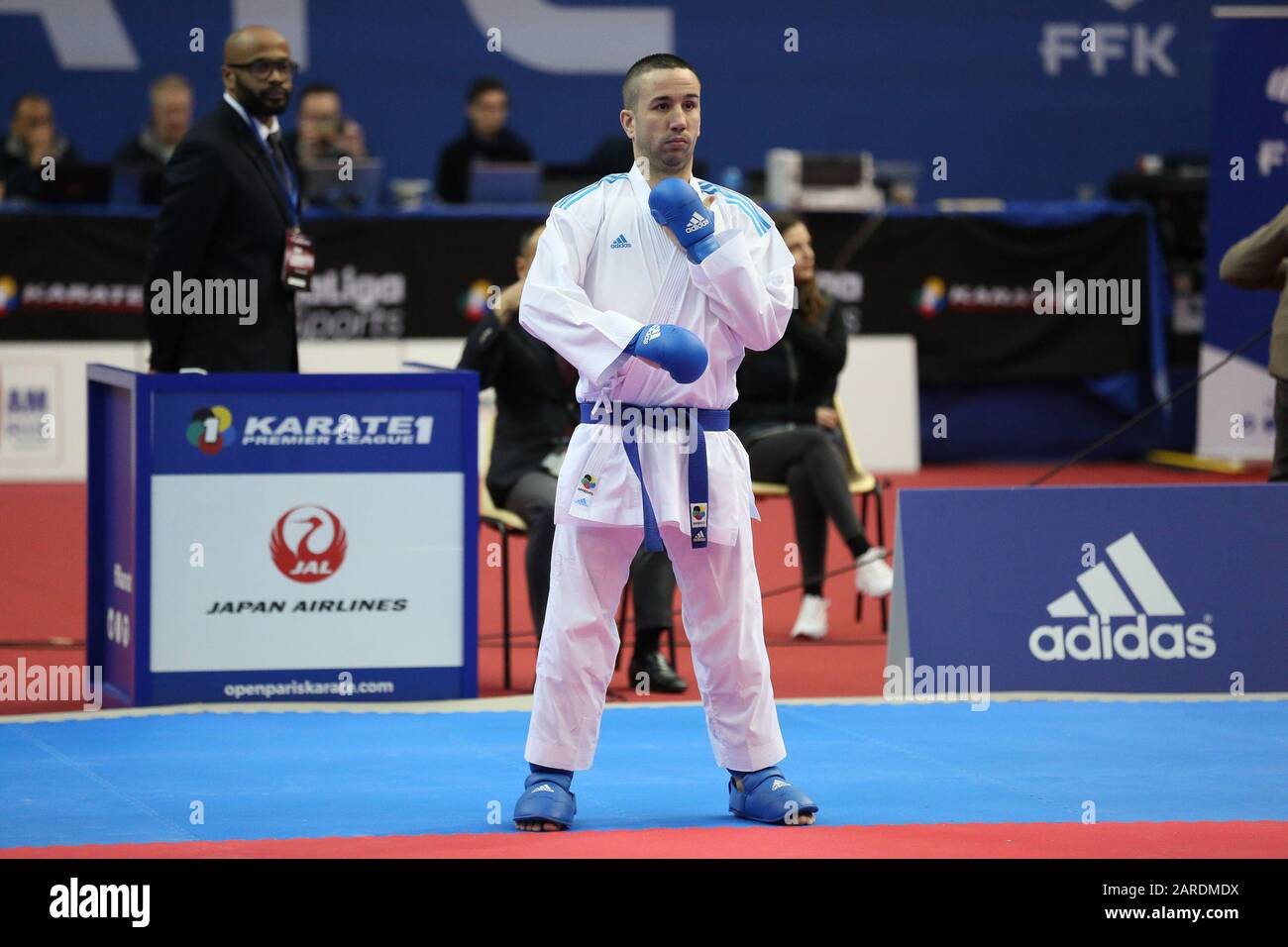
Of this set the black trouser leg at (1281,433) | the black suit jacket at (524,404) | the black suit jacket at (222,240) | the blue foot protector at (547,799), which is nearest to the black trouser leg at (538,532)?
the black suit jacket at (524,404)

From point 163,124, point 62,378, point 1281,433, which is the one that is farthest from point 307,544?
point 163,124

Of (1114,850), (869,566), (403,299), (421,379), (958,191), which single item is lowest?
(1114,850)

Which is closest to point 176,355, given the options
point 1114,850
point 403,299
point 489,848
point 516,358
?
point 516,358

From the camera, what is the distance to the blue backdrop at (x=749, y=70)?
1521 cm

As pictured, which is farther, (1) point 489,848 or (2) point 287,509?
(2) point 287,509

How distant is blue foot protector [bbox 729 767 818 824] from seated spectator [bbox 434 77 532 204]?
28.4 feet

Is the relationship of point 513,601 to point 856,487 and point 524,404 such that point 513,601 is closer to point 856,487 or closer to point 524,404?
point 856,487

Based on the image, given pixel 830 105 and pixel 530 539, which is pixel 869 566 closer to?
pixel 530 539

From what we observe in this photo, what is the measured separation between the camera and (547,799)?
4.86 meters

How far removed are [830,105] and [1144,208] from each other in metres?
3.73

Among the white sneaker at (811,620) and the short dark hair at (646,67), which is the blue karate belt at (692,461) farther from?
the white sneaker at (811,620)

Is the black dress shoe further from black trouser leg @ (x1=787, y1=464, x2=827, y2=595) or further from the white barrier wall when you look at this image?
the white barrier wall

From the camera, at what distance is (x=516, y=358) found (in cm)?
744

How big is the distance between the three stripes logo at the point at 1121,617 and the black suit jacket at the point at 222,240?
2.78 metres
